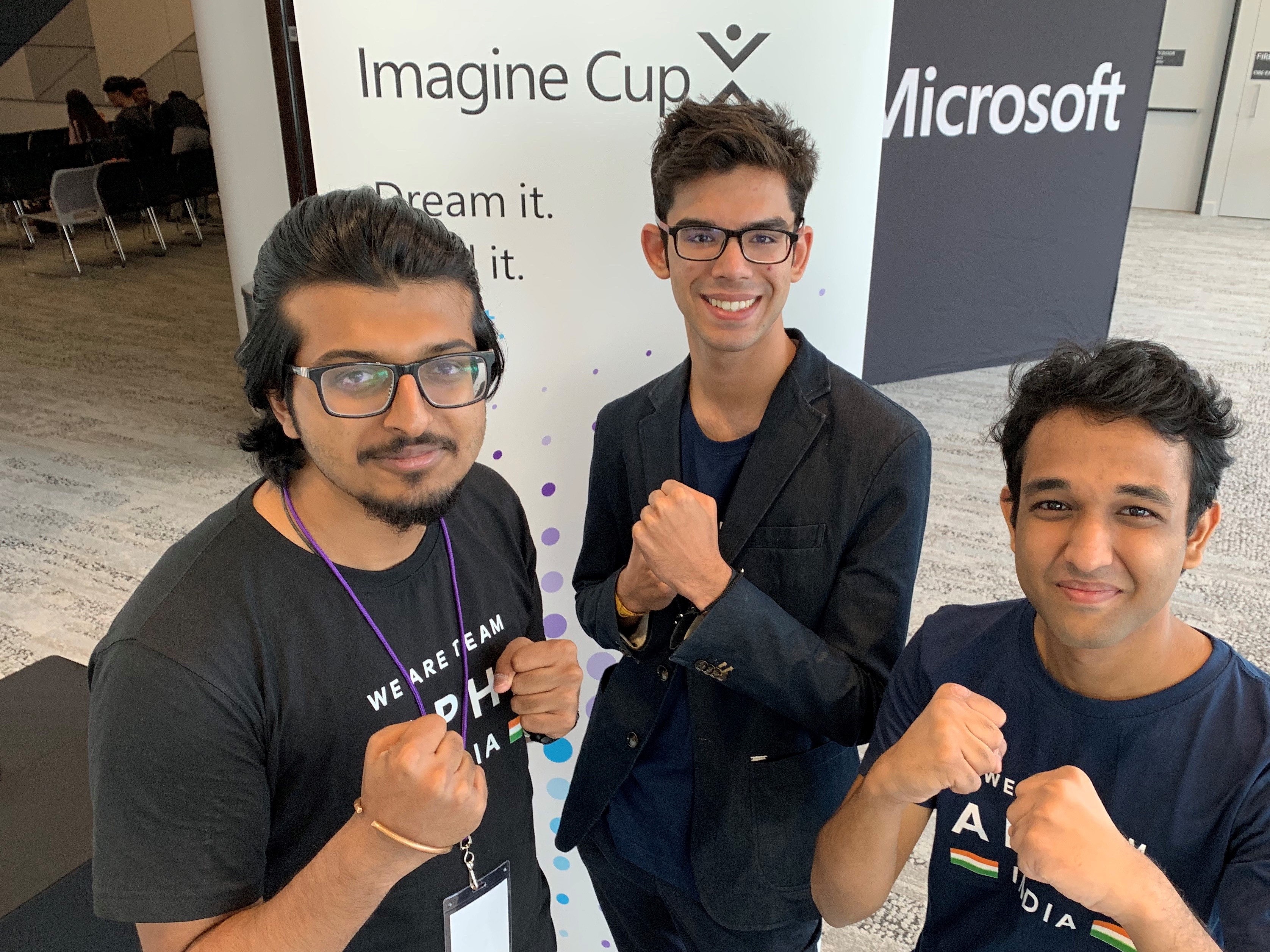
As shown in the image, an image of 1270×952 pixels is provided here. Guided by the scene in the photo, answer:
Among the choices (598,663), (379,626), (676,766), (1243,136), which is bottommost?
(598,663)

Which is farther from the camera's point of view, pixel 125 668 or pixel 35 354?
pixel 35 354

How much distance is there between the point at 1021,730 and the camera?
1.21 metres

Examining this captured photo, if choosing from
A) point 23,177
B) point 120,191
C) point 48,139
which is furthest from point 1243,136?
point 48,139

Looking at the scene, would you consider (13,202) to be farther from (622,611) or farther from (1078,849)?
(1078,849)

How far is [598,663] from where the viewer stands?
6.88ft

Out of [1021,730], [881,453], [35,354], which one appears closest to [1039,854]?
[1021,730]

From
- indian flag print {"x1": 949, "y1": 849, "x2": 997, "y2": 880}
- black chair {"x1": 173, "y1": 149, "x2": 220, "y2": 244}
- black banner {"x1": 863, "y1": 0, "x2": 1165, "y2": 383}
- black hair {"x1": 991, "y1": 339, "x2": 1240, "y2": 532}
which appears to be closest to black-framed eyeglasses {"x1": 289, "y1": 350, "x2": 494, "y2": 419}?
black hair {"x1": 991, "y1": 339, "x2": 1240, "y2": 532}

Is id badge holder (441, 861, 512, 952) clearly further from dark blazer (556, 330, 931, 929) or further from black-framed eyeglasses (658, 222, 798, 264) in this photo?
black-framed eyeglasses (658, 222, 798, 264)

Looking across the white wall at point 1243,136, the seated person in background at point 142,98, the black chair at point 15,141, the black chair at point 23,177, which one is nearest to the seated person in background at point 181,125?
the seated person in background at point 142,98

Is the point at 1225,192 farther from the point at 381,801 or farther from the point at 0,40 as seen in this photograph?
the point at 0,40

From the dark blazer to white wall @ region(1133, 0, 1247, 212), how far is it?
478 inches

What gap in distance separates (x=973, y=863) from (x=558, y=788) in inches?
42.6

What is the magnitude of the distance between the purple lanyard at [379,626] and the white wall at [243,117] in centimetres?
400

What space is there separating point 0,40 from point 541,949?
1751cm
